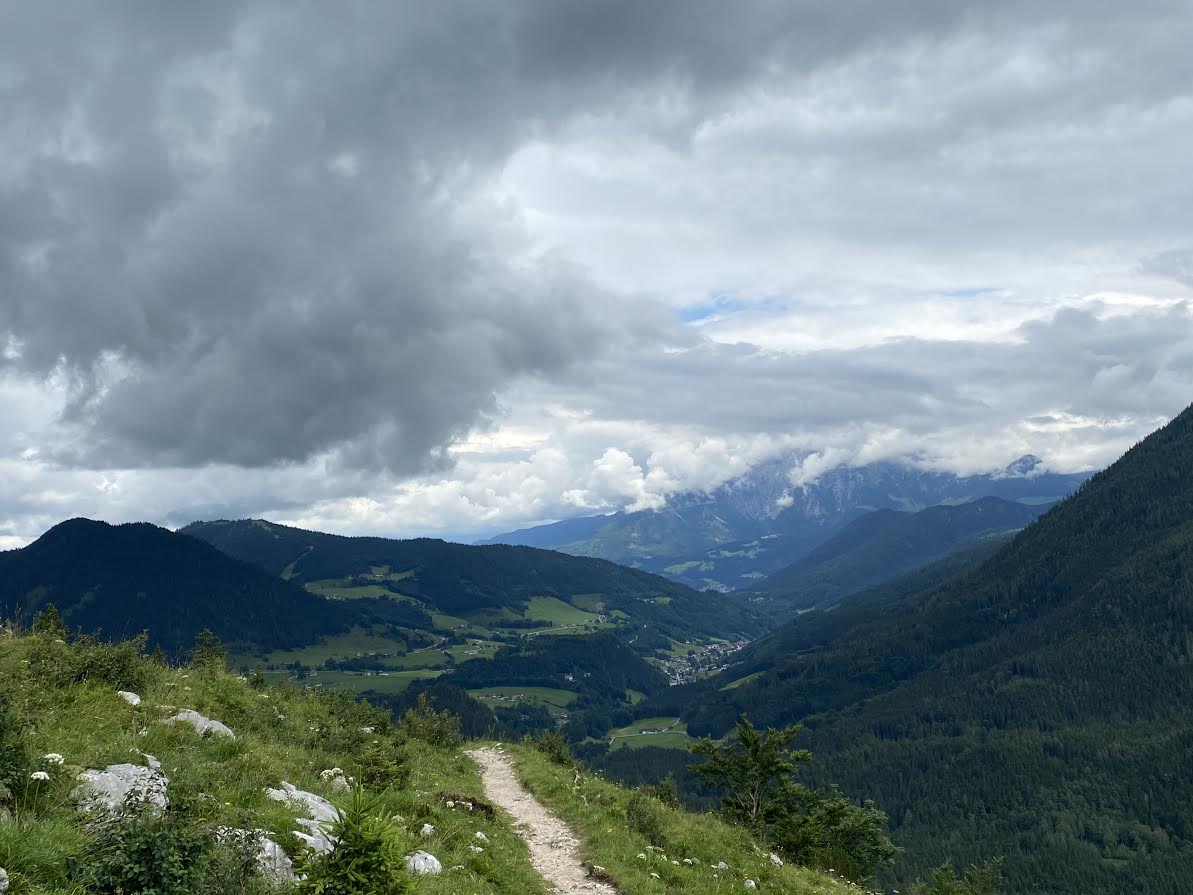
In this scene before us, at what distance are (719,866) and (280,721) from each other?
19.4m

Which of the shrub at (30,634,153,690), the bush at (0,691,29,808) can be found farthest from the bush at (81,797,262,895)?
the shrub at (30,634,153,690)

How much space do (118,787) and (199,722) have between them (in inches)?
335

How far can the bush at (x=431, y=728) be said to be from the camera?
45188 mm

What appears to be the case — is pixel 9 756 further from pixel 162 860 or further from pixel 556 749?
pixel 556 749

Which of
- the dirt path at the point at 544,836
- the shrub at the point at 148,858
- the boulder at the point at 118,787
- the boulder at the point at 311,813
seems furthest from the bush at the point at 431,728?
the shrub at the point at 148,858

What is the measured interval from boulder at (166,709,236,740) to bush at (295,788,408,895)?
11.8m

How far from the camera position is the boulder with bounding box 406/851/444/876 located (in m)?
16.6

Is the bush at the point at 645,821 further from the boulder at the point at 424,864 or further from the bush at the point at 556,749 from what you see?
the bush at the point at 556,749

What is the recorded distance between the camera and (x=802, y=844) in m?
40.3

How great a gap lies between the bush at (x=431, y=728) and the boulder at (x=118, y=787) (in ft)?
99.6

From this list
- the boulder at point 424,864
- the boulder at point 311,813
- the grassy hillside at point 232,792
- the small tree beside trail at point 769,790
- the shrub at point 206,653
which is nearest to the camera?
the grassy hillside at point 232,792

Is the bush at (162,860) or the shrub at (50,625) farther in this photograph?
the shrub at (50,625)

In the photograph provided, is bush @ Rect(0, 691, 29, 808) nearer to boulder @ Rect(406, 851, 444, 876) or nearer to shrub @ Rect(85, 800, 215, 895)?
shrub @ Rect(85, 800, 215, 895)

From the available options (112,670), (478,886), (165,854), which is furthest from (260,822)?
(112,670)
